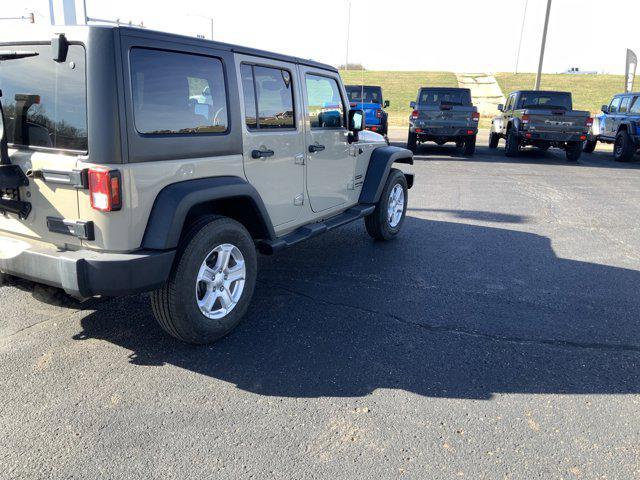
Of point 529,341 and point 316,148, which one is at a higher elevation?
point 316,148

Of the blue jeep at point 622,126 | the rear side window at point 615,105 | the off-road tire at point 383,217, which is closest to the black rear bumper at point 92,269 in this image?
the off-road tire at point 383,217

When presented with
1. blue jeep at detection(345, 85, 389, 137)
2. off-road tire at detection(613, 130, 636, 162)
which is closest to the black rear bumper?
blue jeep at detection(345, 85, 389, 137)

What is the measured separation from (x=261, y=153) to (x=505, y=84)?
55.1 meters

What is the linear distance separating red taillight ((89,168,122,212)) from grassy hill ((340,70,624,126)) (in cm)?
3572

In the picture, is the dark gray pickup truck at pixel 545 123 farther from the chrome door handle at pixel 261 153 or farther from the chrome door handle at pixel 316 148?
the chrome door handle at pixel 261 153

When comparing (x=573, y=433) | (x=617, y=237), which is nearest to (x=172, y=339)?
(x=573, y=433)

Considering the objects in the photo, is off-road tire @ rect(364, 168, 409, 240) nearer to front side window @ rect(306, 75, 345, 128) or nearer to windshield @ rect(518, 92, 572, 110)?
front side window @ rect(306, 75, 345, 128)

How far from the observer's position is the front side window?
4.77 m

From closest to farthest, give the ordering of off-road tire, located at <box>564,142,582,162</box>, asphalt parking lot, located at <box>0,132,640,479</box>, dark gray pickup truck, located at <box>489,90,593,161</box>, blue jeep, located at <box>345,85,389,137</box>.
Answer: asphalt parking lot, located at <box>0,132,640,479</box> < dark gray pickup truck, located at <box>489,90,593,161</box> < off-road tire, located at <box>564,142,582,162</box> < blue jeep, located at <box>345,85,389,137</box>

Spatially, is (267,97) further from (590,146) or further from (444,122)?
(590,146)

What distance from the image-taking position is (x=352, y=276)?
16.6 ft

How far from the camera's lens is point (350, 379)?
3195mm

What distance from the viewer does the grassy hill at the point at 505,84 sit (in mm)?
42244

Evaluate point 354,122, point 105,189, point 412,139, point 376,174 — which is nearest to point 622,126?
point 412,139
